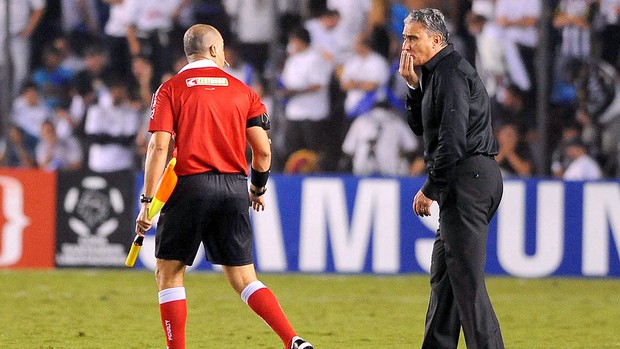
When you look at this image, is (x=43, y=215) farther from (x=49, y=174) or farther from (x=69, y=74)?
(x=69, y=74)

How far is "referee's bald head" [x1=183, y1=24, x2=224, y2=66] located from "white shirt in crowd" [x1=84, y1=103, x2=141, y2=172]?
28.3 feet

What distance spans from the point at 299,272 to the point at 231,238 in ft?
23.1

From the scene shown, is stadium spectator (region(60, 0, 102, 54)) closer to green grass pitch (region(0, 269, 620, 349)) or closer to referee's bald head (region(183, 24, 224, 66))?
green grass pitch (region(0, 269, 620, 349))

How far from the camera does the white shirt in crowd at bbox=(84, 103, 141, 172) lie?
618 inches

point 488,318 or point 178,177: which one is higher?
point 178,177

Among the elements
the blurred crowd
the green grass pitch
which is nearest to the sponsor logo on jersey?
the green grass pitch

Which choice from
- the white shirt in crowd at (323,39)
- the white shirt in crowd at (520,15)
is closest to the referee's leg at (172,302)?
the white shirt in crowd at (323,39)

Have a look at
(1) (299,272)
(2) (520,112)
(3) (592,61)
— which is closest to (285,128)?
(1) (299,272)

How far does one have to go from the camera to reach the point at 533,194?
45.8 feet

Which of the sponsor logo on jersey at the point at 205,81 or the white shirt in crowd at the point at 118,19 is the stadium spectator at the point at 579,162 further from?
the sponsor logo on jersey at the point at 205,81

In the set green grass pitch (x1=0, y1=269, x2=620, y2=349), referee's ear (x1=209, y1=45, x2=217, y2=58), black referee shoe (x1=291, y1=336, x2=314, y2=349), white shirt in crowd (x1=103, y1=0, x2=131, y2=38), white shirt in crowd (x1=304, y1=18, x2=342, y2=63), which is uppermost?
white shirt in crowd (x1=103, y1=0, x2=131, y2=38)

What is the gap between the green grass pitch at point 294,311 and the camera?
903 cm

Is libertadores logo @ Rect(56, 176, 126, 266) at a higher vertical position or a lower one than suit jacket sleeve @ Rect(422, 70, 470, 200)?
lower

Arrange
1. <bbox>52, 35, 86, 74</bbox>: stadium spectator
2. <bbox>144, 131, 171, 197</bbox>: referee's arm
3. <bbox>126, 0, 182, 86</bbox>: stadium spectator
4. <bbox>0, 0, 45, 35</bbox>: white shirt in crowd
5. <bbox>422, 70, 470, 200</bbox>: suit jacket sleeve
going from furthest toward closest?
<bbox>52, 35, 86, 74</bbox>: stadium spectator, <bbox>126, 0, 182, 86</bbox>: stadium spectator, <bbox>0, 0, 45, 35</bbox>: white shirt in crowd, <bbox>144, 131, 171, 197</bbox>: referee's arm, <bbox>422, 70, 470, 200</bbox>: suit jacket sleeve
